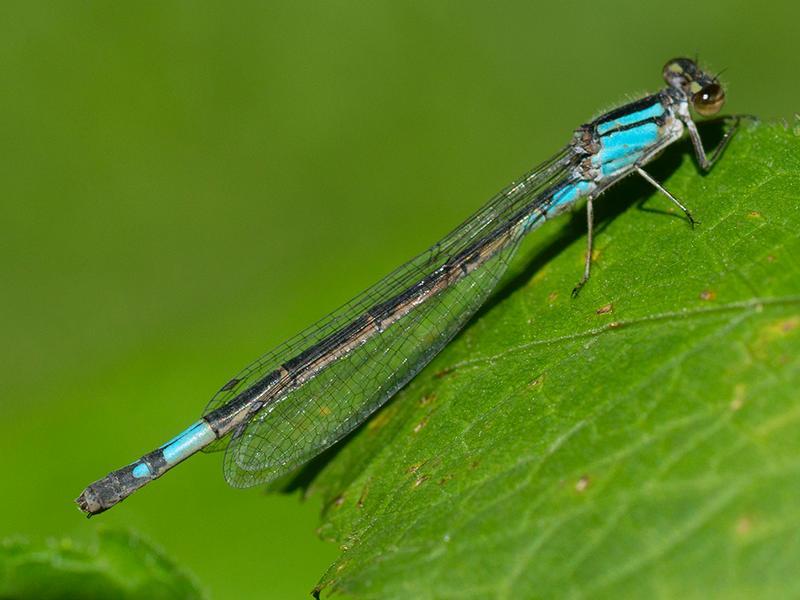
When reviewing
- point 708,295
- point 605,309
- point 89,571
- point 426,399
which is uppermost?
point 426,399

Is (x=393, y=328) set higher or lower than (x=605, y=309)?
higher

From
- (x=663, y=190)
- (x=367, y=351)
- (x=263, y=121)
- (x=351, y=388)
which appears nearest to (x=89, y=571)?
(x=351, y=388)

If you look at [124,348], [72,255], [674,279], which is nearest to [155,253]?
[72,255]

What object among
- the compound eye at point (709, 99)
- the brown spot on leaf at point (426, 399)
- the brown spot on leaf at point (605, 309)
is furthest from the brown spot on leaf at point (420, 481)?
the compound eye at point (709, 99)

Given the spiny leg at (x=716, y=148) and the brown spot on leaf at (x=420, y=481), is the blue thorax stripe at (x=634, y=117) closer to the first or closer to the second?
the spiny leg at (x=716, y=148)

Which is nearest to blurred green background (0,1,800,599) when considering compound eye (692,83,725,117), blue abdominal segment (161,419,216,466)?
blue abdominal segment (161,419,216,466)

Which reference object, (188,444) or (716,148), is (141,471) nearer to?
(188,444)
